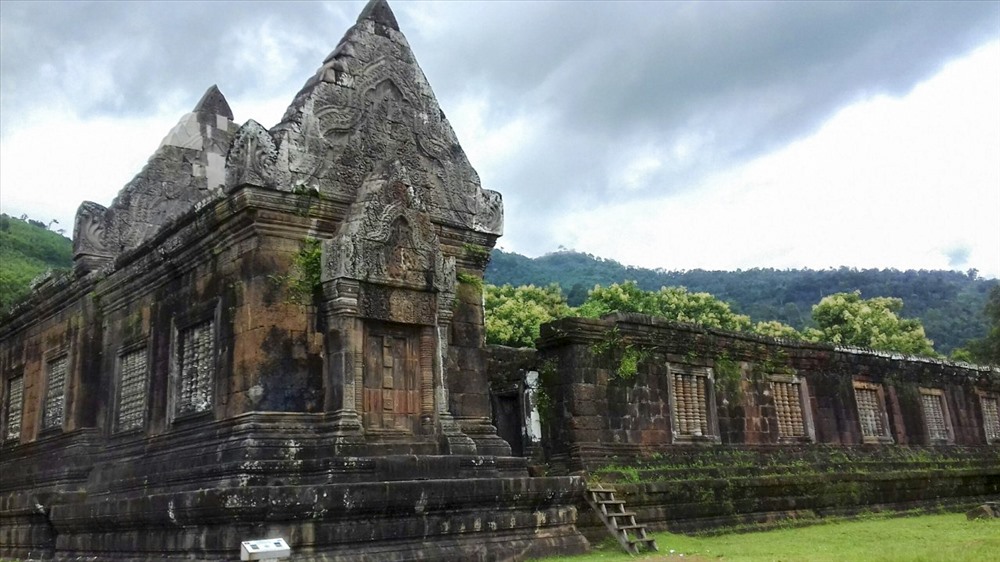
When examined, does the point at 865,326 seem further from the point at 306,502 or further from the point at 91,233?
the point at 306,502

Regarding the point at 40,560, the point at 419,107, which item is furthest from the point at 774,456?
the point at 40,560

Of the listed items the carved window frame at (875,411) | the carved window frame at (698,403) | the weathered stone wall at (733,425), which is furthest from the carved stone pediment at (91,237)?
the carved window frame at (875,411)

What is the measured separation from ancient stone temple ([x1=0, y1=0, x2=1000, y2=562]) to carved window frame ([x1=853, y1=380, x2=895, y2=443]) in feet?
10.8

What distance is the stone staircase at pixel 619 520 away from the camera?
10.8 meters

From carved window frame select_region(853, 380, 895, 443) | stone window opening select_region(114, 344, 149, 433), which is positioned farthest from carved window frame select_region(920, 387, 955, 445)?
stone window opening select_region(114, 344, 149, 433)

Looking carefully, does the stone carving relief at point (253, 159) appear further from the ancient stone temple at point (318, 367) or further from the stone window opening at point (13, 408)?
the stone window opening at point (13, 408)

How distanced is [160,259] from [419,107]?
374 cm

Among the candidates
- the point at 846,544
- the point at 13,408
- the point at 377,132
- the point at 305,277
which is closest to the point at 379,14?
the point at 377,132

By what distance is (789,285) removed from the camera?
377 ft

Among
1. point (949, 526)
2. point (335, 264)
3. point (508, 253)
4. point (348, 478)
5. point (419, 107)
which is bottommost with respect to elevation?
point (949, 526)

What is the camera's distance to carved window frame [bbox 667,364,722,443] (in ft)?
47.9

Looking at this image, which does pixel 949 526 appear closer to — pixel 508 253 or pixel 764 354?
pixel 764 354

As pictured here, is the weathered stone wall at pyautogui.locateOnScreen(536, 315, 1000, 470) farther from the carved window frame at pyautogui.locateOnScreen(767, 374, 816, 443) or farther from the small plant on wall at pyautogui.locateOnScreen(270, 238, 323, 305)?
the small plant on wall at pyautogui.locateOnScreen(270, 238, 323, 305)

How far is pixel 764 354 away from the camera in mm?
16406
